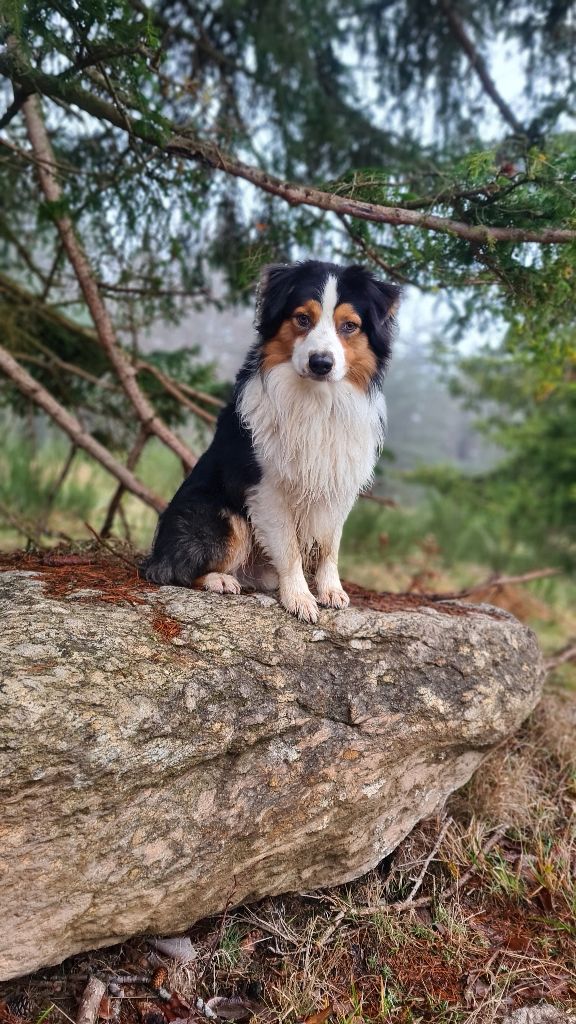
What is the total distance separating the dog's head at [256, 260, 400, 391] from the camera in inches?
104

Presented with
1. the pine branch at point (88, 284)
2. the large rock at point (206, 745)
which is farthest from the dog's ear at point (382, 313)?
the pine branch at point (88, 284)

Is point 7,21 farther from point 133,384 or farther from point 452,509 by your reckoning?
point 452,509

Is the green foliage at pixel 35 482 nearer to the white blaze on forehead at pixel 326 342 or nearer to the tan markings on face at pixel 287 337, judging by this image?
the tan markings on face at pixel 287 337

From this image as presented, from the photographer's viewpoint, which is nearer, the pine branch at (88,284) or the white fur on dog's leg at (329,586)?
the white fur on dog's leg at (329,586)

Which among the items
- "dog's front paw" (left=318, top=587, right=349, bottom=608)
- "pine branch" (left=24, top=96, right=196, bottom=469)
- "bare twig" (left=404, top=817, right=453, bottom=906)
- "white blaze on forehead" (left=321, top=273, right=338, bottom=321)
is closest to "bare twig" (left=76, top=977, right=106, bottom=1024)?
"bare twig" (left=404, top=817, right=453, bottom=906)

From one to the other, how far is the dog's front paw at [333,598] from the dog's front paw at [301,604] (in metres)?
0.11

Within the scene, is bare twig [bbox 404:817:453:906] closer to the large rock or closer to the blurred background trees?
the large rock

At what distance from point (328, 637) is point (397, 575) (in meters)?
6.68

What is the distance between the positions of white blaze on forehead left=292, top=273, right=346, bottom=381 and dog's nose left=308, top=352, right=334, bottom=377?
0.01 meters

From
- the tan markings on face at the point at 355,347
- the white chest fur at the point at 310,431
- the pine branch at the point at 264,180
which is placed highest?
the pine branch at the point at 264,180

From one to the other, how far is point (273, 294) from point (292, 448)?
0.65 m

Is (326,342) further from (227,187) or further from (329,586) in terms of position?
(227,187)

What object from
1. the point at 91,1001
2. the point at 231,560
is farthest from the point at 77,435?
the point at 91,1001

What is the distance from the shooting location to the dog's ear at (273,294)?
2.78m
